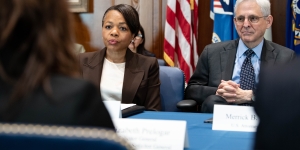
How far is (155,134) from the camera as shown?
1.83m

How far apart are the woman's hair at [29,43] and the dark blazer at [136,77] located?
90.3 inches

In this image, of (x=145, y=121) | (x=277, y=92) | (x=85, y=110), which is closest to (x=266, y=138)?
(x=277, y=92)

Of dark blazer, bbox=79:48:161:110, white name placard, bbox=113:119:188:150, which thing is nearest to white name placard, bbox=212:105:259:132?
white name placard, bbox=113:119:188:150

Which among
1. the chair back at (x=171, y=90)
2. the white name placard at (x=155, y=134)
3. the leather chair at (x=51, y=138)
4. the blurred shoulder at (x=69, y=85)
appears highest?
the blurred shoulder at (x=69, y=85)

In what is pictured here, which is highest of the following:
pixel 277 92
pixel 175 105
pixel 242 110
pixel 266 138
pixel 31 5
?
pixel 31 5

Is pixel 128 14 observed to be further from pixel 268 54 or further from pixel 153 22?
pixel 153 22

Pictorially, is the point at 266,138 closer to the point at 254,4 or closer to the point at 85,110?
the point at 85,110

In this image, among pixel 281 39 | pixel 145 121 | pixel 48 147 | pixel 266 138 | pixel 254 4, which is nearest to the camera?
pixel 48 147

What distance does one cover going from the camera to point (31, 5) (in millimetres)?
850

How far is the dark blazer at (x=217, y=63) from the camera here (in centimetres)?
345

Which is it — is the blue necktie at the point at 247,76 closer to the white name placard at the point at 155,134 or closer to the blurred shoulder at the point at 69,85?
the white name placard at the point at 155,134

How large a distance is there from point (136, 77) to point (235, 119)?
1.18 m

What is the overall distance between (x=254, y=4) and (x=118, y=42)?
3.91 feet

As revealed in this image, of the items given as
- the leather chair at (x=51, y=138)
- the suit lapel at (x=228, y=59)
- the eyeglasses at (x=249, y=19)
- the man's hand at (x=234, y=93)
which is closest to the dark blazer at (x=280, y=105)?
the leather chair at (x=51, y=138)
